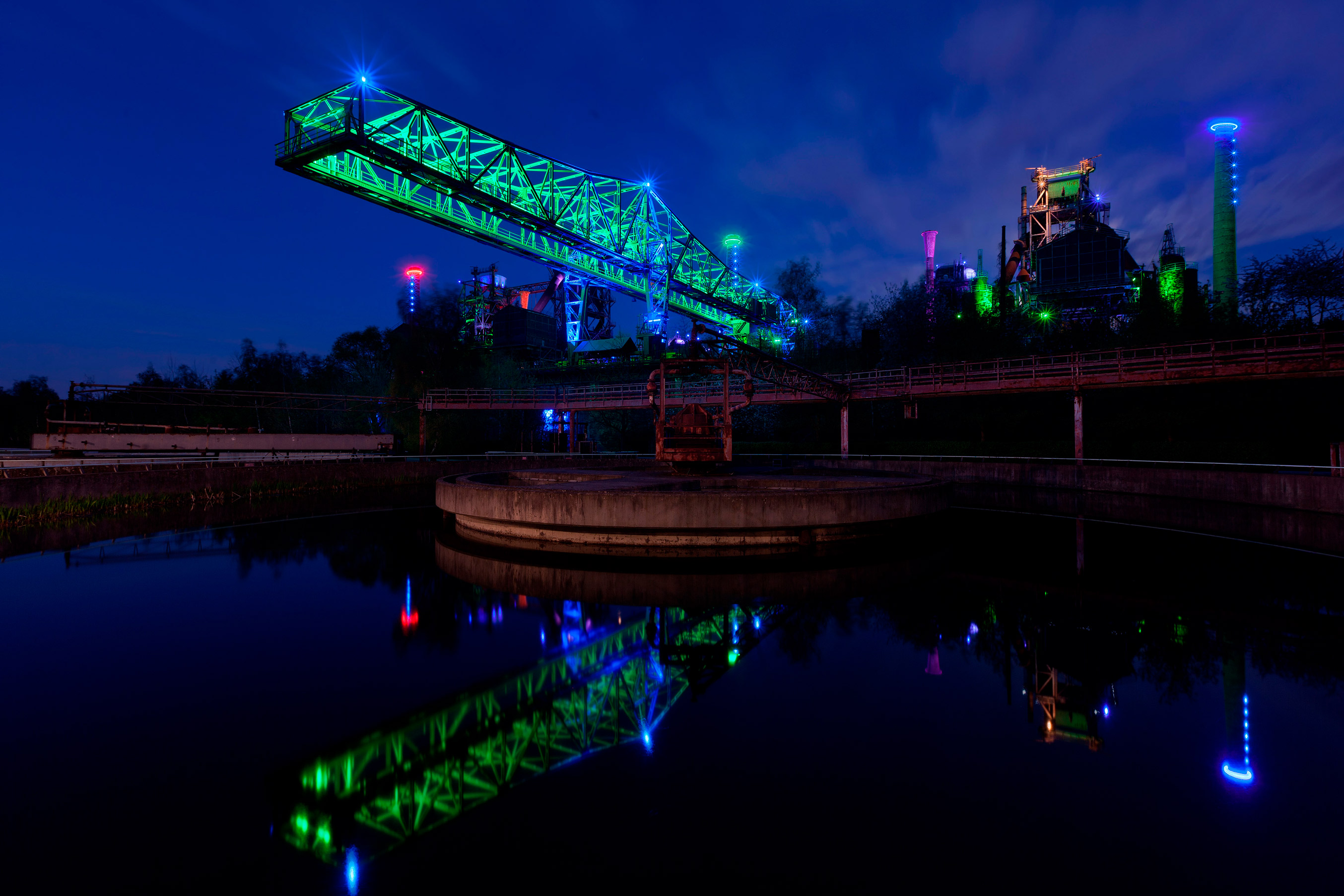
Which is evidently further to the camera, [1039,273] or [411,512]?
[1039,273]

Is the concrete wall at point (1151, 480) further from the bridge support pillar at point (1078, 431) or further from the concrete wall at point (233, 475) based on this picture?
the concrete wall at point (233, 475)

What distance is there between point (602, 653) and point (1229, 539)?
15.9 metres

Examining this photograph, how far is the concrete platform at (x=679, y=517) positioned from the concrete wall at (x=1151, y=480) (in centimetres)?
988

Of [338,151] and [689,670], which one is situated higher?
[338,151]

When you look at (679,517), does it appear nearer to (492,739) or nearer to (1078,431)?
(492,739)

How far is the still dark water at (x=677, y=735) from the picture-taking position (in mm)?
3795

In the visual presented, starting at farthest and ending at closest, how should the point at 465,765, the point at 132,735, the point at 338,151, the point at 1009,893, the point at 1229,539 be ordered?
the point at 338,151, the point at 1229,539, the point at 132,735, the point at 465,765, the point at 1009,893

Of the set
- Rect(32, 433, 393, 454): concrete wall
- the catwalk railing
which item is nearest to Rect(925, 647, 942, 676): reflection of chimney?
the catwalk railing

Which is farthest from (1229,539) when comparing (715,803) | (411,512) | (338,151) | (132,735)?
(338,151)

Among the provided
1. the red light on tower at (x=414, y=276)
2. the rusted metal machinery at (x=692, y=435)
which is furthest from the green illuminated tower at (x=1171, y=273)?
the red light on tower at (x=414, y=276)

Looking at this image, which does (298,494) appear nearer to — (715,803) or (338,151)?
(338,151)

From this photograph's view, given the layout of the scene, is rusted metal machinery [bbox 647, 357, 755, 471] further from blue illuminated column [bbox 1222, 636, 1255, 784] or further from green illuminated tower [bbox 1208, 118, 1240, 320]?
green illuminated tower [bbox 1208, 118, 1240, 320]

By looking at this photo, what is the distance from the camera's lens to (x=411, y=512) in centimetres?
2100

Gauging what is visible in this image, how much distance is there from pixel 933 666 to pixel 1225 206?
276ft
